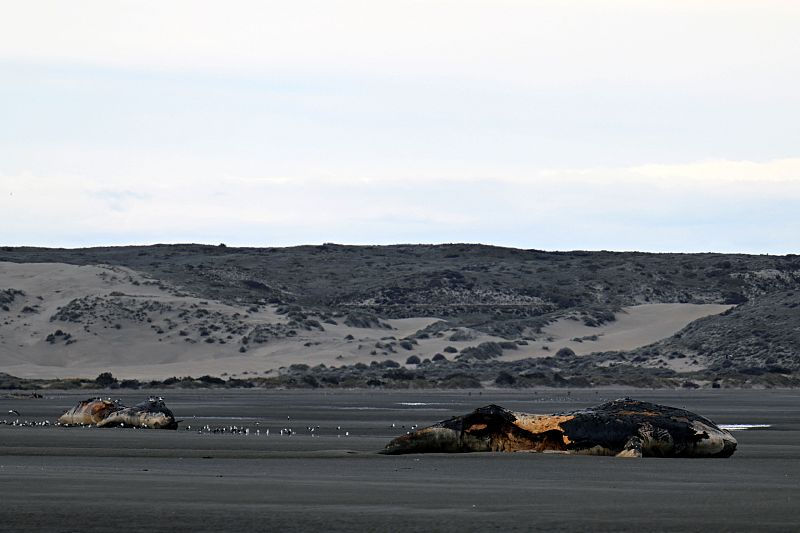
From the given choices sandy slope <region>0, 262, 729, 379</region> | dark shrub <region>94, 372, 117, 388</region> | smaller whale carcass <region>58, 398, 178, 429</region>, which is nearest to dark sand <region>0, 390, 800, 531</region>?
smaller whale carcass <region>58, 398, 178, 429</region>

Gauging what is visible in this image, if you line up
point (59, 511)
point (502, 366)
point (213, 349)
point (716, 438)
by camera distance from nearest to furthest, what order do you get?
1. point (59, 511)
2. point (716, 438)
3. point (502, 366)
4. point (213, 349)

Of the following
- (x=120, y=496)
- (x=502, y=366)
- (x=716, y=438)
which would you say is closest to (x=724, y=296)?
(x=502, y=366)

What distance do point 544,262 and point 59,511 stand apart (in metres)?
122

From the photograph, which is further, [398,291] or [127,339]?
[398,291]

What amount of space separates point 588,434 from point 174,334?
68.0 metres

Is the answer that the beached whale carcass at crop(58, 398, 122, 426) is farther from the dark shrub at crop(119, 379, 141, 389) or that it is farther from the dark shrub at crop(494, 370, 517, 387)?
the dark shrub at crop(494, 370, 517, 387)

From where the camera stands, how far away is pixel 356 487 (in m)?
14.1

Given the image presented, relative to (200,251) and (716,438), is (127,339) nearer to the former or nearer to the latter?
(200,251)

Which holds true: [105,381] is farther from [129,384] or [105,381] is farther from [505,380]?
[505,380]

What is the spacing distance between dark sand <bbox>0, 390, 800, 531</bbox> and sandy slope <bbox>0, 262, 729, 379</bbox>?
51858mm

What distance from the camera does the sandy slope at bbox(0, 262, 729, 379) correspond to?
78.3 metres

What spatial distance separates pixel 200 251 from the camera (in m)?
139

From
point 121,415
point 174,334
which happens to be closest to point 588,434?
point 121,415

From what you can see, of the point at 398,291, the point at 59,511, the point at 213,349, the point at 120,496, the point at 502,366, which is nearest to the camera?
the point at 59,511
